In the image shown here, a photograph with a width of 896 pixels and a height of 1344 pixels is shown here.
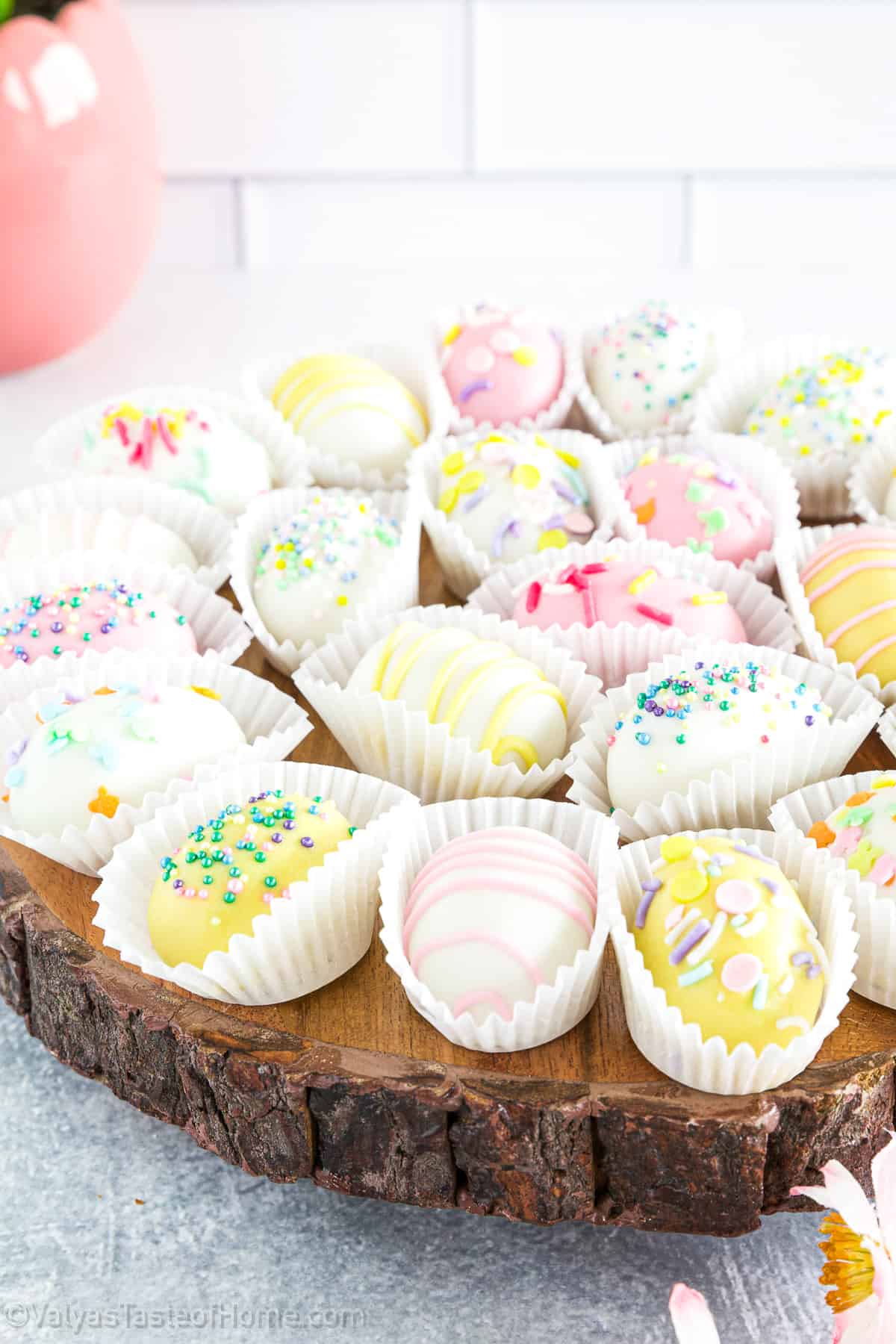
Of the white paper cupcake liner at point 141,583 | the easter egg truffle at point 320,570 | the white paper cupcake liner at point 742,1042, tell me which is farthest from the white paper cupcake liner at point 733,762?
the white paper cupcake liner at point 141,583

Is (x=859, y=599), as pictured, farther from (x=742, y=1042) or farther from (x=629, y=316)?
(x=629, y=316)

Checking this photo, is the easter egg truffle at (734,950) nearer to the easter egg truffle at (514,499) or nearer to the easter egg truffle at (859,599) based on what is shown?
the easter egg truffle at (859,599)

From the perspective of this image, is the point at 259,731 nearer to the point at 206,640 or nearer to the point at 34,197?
the point at 206,640

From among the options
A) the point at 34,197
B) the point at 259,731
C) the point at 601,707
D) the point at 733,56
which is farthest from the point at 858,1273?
the point at 733,56

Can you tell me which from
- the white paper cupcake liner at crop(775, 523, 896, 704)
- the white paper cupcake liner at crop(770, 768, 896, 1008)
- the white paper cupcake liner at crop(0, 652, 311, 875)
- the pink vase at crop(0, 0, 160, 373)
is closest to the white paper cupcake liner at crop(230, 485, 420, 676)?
the white paper cupcake liner at crop(0, 652, 311, 875)

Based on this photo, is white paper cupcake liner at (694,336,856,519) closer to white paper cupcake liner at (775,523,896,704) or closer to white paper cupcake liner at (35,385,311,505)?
white paper cupcake liner at (775,523,896,704)
